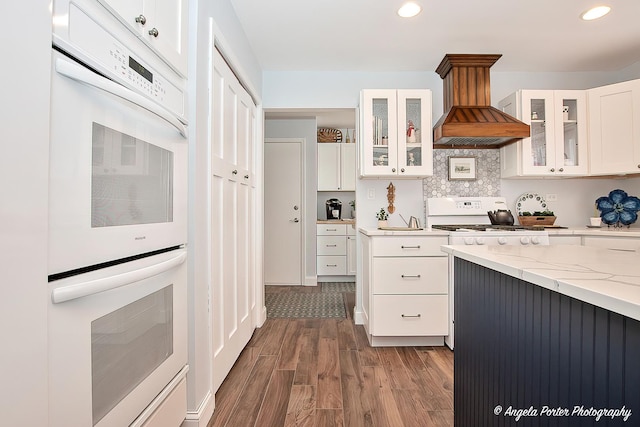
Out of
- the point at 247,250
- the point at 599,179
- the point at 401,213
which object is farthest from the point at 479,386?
the point at 599,179

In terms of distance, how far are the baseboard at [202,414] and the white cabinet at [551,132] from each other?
2941 millimetres

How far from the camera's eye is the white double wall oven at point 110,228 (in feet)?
2.34

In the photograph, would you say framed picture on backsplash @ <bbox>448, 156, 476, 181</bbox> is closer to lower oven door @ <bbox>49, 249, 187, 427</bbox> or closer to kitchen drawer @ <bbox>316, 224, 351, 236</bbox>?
kitchen drawer @ <bbox>316, 224, 351, 236</bbox>

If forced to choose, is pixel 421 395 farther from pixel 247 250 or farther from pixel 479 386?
pixel 247 250

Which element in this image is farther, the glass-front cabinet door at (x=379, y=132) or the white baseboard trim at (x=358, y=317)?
the white baseboard trim at (x=358, y=317)

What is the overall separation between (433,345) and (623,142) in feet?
7.54

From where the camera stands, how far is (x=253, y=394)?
1.84 m

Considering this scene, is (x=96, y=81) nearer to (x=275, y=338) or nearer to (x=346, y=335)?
(x=275, y=338)

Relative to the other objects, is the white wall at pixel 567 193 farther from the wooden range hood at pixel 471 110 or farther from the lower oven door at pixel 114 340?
the lower oven door at pixel 114 340

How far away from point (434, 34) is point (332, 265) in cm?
319

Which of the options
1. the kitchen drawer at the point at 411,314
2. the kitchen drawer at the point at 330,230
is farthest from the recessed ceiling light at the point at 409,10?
the kitchen drawer at the point at 330,230

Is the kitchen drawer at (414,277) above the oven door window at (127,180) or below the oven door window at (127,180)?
below

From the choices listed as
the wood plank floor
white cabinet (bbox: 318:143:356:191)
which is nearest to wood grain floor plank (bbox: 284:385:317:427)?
the wood plank floor

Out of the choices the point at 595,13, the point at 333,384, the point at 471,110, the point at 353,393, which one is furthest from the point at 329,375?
the point at 595,13
